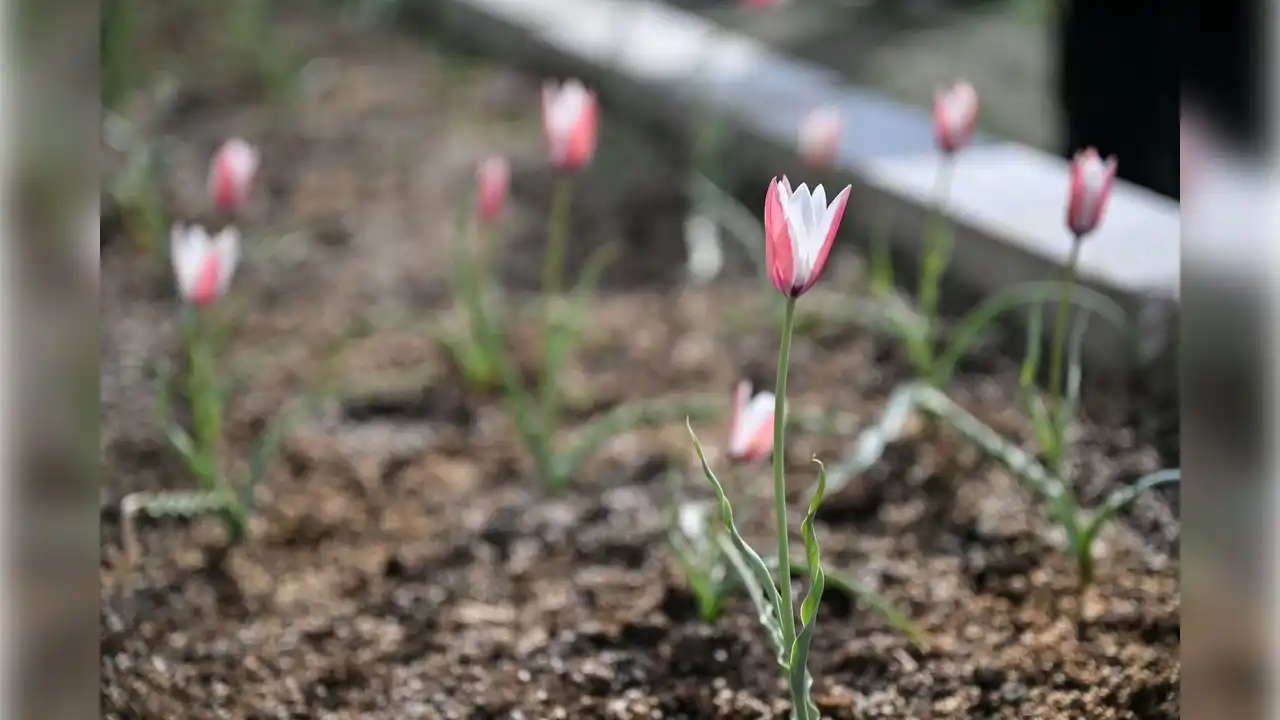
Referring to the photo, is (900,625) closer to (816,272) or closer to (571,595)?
(571,595)

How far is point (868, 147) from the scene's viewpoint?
241 centimetres

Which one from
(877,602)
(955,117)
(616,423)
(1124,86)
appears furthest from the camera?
(1124,86)

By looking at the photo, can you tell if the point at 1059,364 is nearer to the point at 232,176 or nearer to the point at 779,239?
the point at 779,239

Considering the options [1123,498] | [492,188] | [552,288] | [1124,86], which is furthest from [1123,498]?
[1124,86]

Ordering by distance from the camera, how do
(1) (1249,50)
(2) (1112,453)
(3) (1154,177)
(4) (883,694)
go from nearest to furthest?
1. (1) (1249,50)
2. (4) (883,694)
3. (2) (1112,453)
4. (3) (1154,177)

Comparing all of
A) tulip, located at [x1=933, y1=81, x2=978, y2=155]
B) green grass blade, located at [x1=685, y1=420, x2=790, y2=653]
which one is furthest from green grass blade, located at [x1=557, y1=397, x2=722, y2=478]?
green grass blade, located at [x1=685, y1=420, x2=790, y2=653]

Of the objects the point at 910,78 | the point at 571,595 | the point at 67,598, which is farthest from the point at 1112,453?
the point at 910,78

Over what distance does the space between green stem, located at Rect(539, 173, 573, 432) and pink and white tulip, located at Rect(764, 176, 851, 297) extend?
86 centimetres

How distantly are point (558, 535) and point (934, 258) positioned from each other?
0.62 meters

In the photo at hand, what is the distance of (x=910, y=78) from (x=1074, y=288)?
5.35 feet

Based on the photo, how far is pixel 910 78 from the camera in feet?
10.6

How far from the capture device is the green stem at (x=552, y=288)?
1.74m

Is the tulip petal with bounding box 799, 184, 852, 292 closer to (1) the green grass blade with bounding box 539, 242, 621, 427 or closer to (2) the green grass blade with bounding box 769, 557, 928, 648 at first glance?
(2) the green grass blade with bounding box 769, 557, 928, 648

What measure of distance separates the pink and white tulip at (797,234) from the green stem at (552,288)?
86 centimetres
